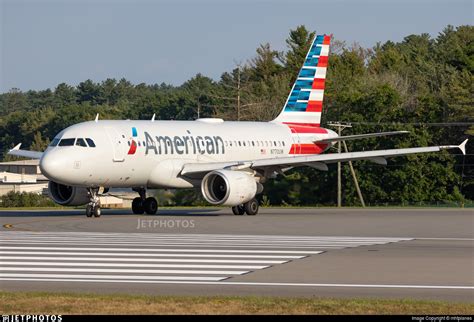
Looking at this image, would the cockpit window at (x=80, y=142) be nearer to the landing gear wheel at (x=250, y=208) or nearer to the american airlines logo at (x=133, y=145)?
the american airlines logo at (x=133, y=145)

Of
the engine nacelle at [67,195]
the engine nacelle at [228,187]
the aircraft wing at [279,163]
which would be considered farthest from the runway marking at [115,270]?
the aircraft wing at [279,163]

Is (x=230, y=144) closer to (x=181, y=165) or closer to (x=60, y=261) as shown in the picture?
(x=181, y=165)

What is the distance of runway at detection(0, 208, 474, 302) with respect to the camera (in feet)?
56.5

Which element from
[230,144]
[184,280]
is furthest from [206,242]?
[230,144]

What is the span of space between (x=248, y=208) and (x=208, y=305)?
26709 millimetres

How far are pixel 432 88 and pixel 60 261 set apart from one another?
257 feet

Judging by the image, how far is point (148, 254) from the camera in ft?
75.0

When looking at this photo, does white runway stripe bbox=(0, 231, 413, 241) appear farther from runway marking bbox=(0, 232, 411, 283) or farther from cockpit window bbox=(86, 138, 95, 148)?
cockpit window bbox=(86, 138, 95, 148)

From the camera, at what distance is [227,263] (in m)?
20.9

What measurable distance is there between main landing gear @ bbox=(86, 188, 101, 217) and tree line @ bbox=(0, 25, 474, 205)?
639 centimetres

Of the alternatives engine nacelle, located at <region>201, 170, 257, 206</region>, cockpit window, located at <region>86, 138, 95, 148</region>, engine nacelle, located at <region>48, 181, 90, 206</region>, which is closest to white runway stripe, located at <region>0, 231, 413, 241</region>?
cockpit window, located at <region>86, 138, 95, 148</region>

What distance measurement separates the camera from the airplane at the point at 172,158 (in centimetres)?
3784

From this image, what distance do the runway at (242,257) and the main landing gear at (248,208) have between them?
203 inches

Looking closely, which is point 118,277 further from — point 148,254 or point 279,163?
point 279,163
